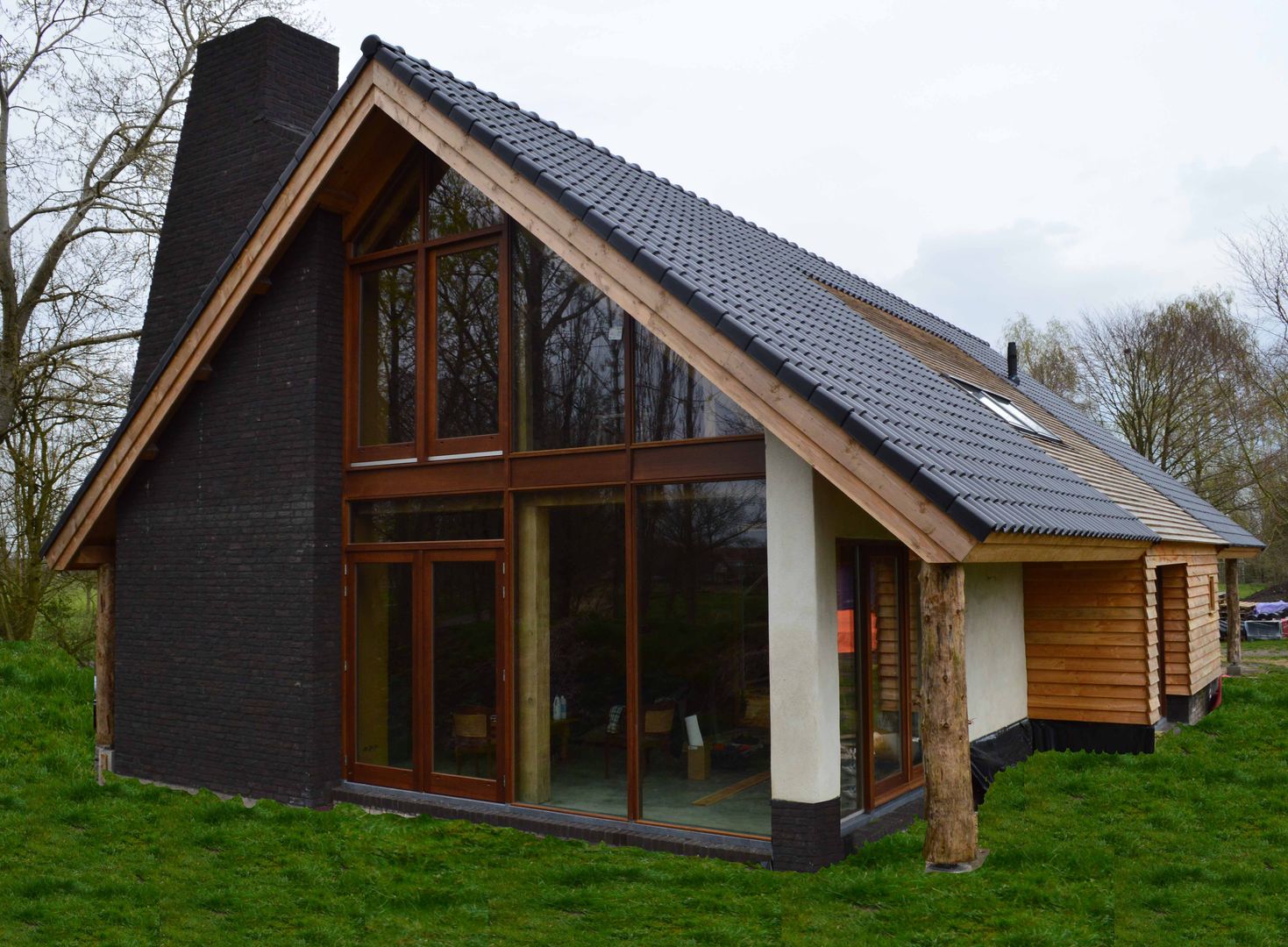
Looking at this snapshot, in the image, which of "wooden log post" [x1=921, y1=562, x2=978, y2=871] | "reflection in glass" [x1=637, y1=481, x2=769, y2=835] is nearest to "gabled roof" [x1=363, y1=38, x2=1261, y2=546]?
"wooden log post" [x1=921, y1=562, x2=978, y2=871]

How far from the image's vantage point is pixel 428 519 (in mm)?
9430

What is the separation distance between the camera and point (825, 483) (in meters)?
7.43

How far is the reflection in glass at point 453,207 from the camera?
9344 mm

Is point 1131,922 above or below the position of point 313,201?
below

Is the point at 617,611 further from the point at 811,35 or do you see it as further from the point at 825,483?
the point at 811,35

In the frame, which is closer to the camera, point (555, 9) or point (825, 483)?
point (825, 483)

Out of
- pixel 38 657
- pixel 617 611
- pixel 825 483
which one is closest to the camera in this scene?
pixel 825 483

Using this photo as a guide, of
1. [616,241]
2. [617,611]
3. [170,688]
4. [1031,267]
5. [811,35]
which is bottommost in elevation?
[170,688]

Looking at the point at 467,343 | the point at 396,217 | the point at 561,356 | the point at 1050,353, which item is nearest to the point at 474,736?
the point at 561,356

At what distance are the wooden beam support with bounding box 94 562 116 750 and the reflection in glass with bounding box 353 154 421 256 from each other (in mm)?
4720

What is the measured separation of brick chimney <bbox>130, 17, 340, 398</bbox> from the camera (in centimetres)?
1190

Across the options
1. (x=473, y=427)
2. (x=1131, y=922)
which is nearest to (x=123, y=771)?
(x=473, y=427)

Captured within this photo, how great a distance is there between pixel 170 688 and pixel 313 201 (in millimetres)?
4957

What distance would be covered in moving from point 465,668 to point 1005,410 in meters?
6.61
